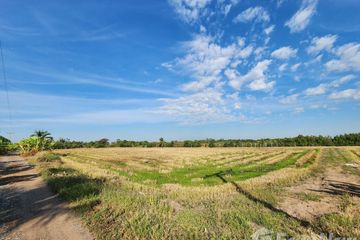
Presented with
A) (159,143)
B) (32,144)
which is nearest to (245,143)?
(159,143)

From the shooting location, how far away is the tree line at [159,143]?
62062 mm

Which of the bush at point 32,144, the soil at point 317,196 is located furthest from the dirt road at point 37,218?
the bush at point 32,144

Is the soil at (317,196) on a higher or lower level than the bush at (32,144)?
lower

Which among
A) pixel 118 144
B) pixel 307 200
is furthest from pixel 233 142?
pixel 307 200

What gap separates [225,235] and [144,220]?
2884mm

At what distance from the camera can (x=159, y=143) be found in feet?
459

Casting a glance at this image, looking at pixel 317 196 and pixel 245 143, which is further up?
pixel 245 143

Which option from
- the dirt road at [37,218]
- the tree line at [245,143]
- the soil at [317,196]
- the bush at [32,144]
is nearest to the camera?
the dirt road at [37,218]

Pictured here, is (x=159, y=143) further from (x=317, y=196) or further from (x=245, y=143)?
(x=317, y=196)

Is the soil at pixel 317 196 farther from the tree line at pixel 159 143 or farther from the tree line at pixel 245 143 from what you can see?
the tree line at pixel 245 143

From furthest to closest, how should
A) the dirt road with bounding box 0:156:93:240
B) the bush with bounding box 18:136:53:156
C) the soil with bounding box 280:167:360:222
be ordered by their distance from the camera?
the bush with bounding box 18:136:53:156 < the soil with bounding box 280:167:360:222 < the dirt road with bounding box 0:156:93:240

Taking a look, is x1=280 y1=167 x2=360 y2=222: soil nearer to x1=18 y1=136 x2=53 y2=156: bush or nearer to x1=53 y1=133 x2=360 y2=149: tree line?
x1=18 y1=136 x2=53 y2=156: bush

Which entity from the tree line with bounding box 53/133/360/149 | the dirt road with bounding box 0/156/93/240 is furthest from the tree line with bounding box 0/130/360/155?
the dirt road with bounding box 0/156/93/240

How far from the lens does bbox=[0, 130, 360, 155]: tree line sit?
6206 cm
